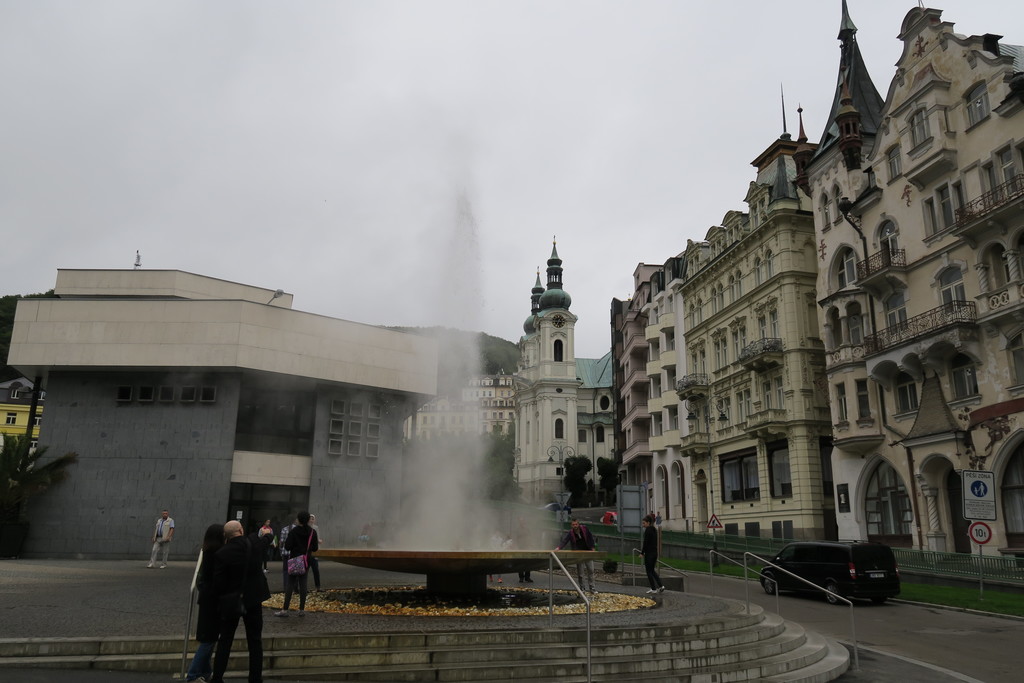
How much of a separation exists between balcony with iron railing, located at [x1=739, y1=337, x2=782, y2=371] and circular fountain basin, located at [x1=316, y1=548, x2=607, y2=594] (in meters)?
A: 30.1

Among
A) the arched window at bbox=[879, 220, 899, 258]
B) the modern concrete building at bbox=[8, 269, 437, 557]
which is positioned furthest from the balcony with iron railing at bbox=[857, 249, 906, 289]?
the modern concrete building at bbox=[8, 269, 437, 557]

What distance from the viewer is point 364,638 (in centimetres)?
1026

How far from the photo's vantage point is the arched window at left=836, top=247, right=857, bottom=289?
3712 centimetres

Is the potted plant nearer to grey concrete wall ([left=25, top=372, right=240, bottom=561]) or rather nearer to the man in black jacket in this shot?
grey concrete wall ([left=25, top=372, right=240, bottom=561])

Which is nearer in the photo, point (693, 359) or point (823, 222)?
point (823, 222)

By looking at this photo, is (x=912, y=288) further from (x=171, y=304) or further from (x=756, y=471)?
(x=171, y=304)

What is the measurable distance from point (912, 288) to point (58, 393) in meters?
39.0

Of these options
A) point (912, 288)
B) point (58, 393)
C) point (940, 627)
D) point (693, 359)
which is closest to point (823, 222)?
point (912, 288)

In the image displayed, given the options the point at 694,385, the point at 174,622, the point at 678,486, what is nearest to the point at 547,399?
the point at 678,486

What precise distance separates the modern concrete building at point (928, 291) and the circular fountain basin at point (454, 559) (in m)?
17.4

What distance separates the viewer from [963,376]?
2984 centimetres

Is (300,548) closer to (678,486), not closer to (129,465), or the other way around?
(129,465)

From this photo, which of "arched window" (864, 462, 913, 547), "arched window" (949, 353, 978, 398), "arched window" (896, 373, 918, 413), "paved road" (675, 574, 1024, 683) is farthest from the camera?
"arched window" (864, 462, 913, 547)

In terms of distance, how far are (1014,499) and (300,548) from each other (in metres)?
26.4
